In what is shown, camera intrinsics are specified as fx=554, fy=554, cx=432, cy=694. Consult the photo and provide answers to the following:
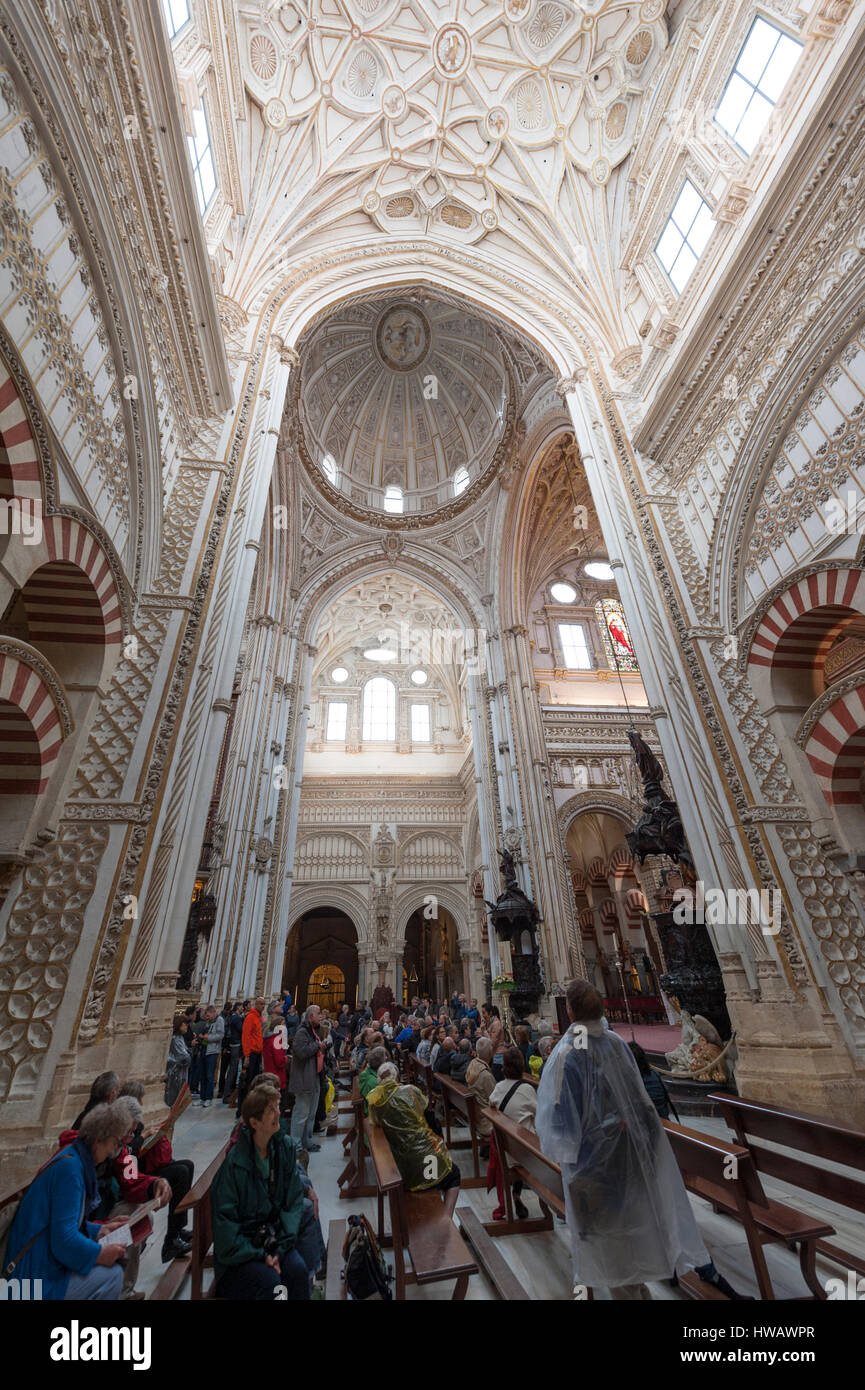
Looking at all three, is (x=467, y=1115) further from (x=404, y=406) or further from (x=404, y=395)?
(x=404, y=395)

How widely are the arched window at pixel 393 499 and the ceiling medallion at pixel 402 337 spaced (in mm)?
3635

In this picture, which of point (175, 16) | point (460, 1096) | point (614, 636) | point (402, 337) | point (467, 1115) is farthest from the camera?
point (614, 636)

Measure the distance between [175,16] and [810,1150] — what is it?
13870mm

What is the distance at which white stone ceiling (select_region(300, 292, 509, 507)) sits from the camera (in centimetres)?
1619

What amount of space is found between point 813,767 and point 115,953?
727cm

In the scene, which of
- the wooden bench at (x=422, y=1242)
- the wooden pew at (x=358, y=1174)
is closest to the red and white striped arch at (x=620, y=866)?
the wooden pew at (x=358, y=1174)

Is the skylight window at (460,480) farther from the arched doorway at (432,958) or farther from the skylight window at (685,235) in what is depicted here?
the arched doorway at (432,958)

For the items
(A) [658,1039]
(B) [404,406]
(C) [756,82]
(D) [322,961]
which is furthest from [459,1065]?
(D) [322,961]

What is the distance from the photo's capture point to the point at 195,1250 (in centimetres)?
242

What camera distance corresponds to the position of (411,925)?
25500 millimetres

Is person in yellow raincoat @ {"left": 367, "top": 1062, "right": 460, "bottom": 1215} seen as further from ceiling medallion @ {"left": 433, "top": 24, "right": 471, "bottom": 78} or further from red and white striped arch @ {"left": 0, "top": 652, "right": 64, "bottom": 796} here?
ceiling medallion @ {"left": 433, "top": 24, "right": 471, "bottom": 78}
